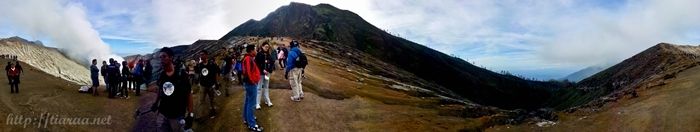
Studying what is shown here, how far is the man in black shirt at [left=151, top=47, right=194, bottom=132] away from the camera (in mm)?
15172

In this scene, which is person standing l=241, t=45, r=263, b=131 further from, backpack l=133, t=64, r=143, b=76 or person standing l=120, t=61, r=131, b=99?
backpack l=133, t=64, r=143, b=76

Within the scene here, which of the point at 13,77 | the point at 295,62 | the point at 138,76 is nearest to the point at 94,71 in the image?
the point at 138,76

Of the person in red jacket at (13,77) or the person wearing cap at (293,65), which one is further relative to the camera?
the person in red jacket at (13,77)

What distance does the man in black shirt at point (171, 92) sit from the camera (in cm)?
1517

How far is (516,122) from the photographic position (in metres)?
26.6

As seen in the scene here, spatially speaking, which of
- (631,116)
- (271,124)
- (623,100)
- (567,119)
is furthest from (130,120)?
(623,100)

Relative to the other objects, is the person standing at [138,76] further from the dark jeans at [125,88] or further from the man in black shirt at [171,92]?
the man in black shirt at [171,92]

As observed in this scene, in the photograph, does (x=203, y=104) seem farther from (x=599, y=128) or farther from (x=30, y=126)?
(x=599, y=128)

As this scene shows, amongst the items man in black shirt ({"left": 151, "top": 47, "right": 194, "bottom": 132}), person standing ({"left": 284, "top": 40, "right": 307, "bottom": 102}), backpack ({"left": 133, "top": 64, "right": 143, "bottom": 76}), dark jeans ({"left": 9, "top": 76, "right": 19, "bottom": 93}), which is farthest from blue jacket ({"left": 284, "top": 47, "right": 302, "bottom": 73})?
dark jeans ({"left": 9, "top": 76, "right": 19, "bottom": 93})

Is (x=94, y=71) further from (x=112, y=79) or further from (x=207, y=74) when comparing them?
(x=207, y=74)

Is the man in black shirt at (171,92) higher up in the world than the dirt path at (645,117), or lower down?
higher up

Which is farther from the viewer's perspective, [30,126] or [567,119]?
[567,119]

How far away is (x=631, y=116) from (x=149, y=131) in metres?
20.7

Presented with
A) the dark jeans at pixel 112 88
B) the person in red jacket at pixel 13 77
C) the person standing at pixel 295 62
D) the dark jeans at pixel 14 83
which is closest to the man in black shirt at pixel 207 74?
the person standing at pixel 295 62
